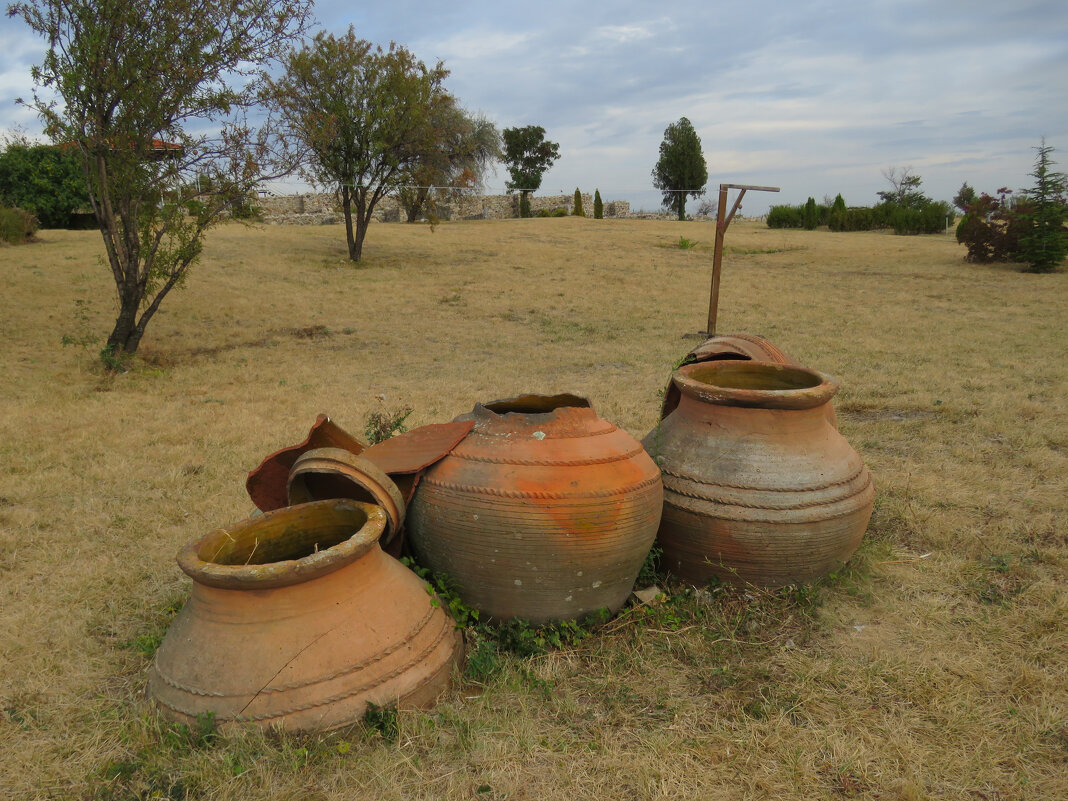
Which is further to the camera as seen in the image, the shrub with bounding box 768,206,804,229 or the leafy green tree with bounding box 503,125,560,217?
the leafy green tree with bounding box 503,125,560,217

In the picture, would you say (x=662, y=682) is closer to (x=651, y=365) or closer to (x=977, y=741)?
(x=977, y=741)

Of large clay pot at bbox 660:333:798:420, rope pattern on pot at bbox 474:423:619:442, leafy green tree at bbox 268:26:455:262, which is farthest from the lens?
leafy green tree at bbox 268:26:455:262

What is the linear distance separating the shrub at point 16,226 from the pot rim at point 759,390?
18.6 metres

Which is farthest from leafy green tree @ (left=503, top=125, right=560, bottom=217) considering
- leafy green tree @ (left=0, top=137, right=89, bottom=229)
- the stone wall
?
leafy green tree @ (left=0, top=137, right=89, bottom=229)

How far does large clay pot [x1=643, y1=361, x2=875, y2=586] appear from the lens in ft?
10.5

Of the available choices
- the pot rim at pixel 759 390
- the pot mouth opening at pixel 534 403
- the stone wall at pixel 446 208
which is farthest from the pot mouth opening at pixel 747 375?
the stone wall at pixel 446 208

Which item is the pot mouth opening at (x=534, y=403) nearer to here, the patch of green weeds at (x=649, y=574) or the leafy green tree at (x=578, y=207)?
the patch of green weeds at (x=649, y=574)

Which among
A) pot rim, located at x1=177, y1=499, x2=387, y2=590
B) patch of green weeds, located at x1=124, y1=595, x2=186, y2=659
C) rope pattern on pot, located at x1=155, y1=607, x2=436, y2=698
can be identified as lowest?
patch of green weeds, located at x1=124, y1=595, x2=186, y2=659

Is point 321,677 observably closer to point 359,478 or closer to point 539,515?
point 359,478

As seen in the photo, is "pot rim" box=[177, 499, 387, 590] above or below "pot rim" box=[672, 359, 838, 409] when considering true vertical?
below

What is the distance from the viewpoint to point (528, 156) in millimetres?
45312

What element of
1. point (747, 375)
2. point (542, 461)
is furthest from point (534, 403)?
point (747, 375)

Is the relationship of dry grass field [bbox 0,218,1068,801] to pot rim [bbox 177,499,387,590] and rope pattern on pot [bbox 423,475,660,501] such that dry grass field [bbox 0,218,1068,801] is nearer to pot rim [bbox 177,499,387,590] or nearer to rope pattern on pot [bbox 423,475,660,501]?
pot rim [bbox 177,499,387,590]

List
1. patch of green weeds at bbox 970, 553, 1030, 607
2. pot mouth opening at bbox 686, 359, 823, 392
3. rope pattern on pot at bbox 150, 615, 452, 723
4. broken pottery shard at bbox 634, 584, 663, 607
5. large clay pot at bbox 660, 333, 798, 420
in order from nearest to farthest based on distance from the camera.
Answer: rope pattern on pot at bbox 150, 615, 452, 723
broken pottery shard at bbox 634, 584, 663, 607
patch of green weeds at bbox 970, 553, 1030, 607
pot mouth opening at bbox 686, 359, 823, 392
large clay pot at bbox 660, 333, 798, 420
